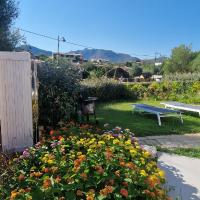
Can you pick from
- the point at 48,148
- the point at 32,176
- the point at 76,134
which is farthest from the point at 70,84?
the point at 32,176

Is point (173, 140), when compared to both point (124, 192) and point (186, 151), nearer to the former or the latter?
point (186, 151)

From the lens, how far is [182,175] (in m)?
4.85

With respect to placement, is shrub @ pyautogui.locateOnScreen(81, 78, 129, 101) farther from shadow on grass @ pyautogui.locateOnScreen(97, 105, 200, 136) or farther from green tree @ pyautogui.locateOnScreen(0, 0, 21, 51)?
green tree @ pyautogui.locateOnScreen(0, 0, 21, 51)

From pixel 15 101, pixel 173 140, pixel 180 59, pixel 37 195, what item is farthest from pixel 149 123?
pixel 180 59

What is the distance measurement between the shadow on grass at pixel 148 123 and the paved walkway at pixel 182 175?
7.45ft

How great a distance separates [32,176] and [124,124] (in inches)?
237

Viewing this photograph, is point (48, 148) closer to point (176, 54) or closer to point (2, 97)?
point (2, 97)

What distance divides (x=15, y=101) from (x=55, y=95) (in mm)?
2278

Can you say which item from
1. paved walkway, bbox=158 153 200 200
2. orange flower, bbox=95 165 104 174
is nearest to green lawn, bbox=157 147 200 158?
paved walkway, bbox=158 153 200 200

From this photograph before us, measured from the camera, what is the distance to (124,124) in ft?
30.5

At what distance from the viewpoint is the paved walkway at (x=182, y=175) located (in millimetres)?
4168

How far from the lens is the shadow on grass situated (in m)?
8.37

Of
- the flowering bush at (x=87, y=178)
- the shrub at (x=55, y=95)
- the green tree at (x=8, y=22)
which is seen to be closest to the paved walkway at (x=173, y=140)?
the shrub at (x=55, y=95)

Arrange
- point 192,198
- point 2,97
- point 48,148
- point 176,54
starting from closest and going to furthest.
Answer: point 192,198, point 48,148, point 2,97, point 176,54
